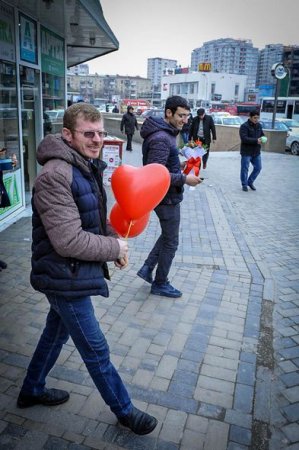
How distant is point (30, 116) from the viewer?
8156 mm

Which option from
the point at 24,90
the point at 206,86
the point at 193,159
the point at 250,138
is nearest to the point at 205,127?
the point at 250,138

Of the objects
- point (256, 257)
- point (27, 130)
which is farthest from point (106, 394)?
point (27, 130)

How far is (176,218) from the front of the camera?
4227mm

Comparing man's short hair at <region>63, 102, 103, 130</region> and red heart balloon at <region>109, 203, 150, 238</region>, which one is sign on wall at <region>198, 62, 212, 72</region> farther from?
man's short hair at <region>63, 102, 103, 130</region>

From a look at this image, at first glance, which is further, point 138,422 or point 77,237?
point 138,422

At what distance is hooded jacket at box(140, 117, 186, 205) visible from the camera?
3.88m

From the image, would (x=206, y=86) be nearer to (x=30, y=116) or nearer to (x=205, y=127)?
(x=205, y=127)

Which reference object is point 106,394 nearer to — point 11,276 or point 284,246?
point 11,276

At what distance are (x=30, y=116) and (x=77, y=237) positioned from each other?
675 cm

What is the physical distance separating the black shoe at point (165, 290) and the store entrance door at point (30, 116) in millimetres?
4538

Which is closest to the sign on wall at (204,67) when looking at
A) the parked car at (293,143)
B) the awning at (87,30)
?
the parked car at (293,143)

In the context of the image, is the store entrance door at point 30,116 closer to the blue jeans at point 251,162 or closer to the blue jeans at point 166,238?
the blue jeans at point 166,238

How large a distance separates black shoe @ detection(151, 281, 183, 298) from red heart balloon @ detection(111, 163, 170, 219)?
1914 mm

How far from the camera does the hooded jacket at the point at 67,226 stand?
2.09 metres
